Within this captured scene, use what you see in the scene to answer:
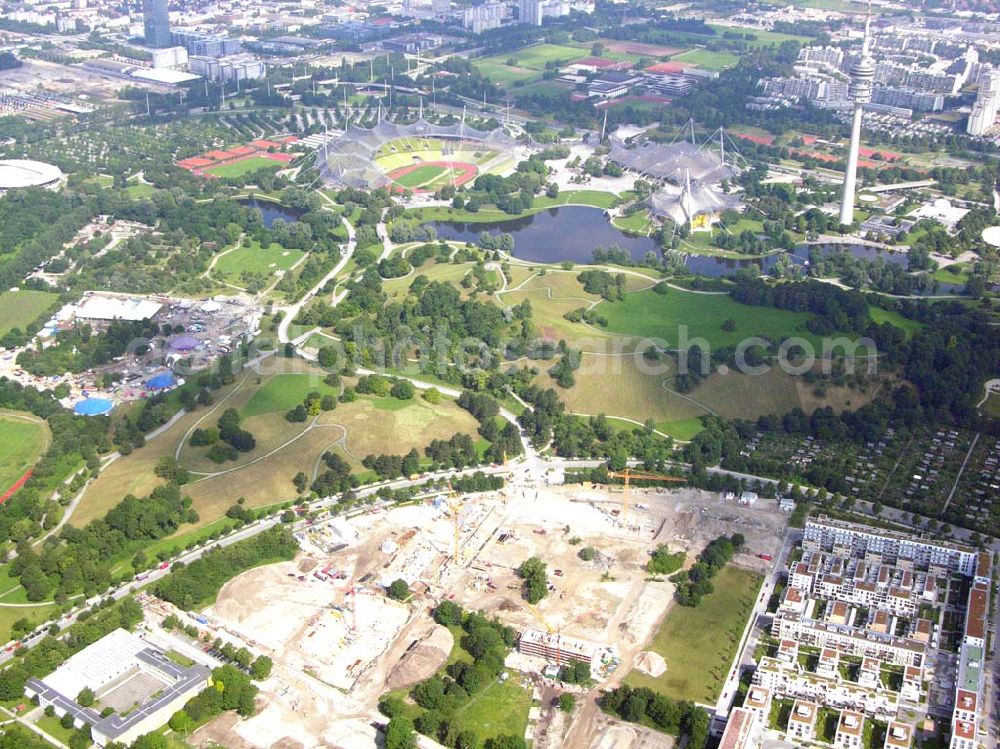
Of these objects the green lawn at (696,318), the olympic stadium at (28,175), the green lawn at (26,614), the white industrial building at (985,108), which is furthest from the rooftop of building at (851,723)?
the white industrial building at (985,108)

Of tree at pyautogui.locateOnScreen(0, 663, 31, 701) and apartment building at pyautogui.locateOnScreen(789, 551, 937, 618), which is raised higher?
apartment building at pyautogui.locateOnScreen(789, 551, 937, 618)

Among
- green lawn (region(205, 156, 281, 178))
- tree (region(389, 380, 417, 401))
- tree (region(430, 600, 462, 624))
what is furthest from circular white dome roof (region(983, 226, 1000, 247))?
tree (region(430, 600, 462, 624))

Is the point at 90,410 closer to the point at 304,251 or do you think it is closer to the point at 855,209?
the point at 304,251

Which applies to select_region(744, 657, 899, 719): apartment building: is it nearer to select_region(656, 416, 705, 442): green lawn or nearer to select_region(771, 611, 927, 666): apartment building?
select_region(771, 611, 927, 666): apartment building

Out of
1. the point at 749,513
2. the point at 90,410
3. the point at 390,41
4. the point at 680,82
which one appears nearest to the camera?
the point at 749,513

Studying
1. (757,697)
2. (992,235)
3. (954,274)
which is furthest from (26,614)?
A: (992,235)

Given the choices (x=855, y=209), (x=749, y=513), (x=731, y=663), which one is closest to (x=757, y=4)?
(x=855, y=209)
